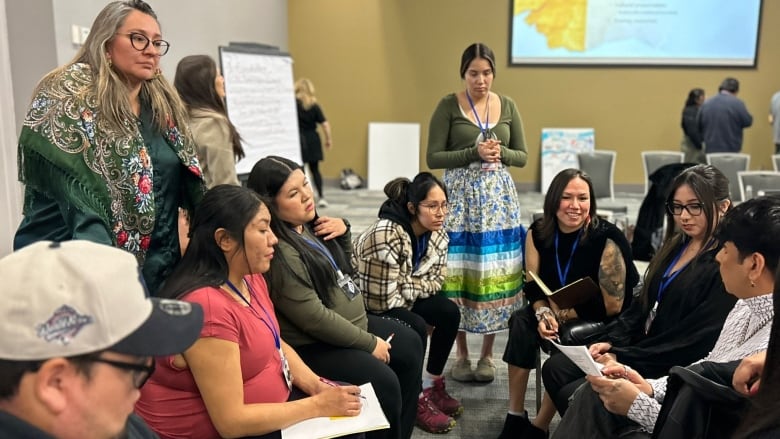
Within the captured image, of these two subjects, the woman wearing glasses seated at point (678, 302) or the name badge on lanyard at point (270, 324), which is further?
the woman wearing glasses seated at point (678, 302)

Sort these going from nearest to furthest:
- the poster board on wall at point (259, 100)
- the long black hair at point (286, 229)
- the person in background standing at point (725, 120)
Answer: the long black hair at point (286, 229), the poster board on wall at point (259, 100), the person in background standing at point (725, 120)

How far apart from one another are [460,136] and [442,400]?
1.16 m

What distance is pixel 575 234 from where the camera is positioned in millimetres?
2400

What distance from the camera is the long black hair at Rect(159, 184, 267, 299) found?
58.6 inches

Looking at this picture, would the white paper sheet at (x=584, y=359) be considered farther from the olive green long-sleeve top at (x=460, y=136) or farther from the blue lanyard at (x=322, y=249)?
the olive green long-sleeve top at (x=460, y=136)

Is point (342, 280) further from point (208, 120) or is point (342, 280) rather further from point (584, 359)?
point (208, 120)

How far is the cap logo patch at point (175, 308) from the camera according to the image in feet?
2.86

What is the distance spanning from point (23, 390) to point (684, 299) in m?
1.76

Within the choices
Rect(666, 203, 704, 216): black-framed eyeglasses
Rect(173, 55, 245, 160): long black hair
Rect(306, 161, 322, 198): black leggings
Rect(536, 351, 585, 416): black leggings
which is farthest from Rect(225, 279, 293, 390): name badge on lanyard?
Rect(306, 161, 322, 198): black leggings

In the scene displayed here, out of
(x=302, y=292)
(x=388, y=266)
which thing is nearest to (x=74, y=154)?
(x=302, y=292)

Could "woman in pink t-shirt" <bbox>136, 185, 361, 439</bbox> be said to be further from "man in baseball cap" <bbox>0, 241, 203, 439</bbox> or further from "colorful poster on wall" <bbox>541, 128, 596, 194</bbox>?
"colorful poster on wall" <bbox>541, 128, 596, 194</bbox>

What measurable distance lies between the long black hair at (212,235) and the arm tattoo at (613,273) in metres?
1.41

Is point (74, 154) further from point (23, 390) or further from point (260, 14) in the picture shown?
point (260, 14)

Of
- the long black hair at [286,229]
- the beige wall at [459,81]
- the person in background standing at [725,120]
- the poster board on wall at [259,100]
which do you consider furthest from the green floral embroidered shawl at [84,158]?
the beige wall at [459,81]
